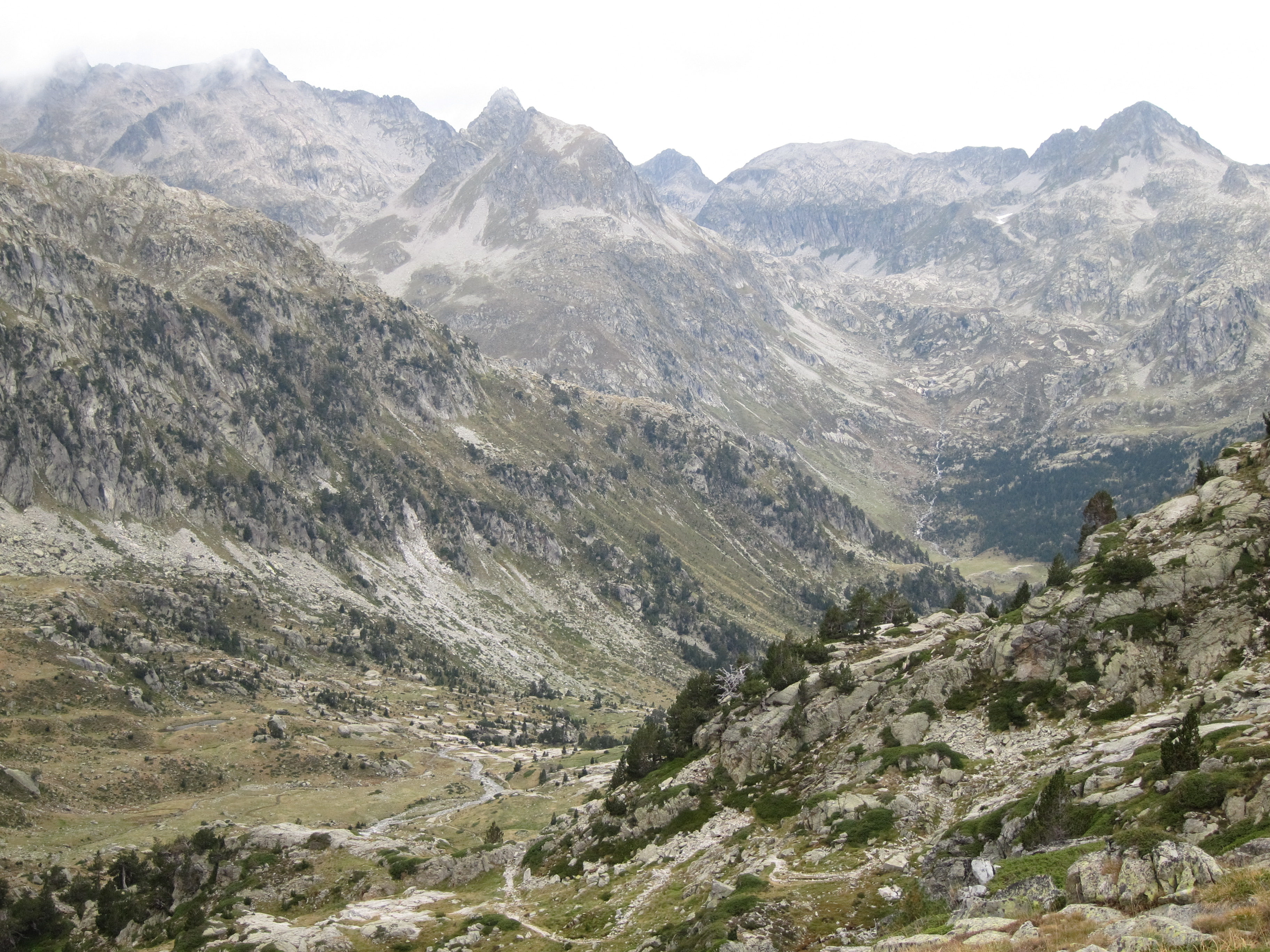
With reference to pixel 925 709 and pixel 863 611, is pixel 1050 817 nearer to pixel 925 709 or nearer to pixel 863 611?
pixel 925 709

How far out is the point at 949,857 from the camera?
3894 centimetres

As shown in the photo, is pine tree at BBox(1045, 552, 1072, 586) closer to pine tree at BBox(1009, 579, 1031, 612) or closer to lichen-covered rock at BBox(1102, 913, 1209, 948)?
pine tree at BBox(1009, 579, 1031, 612)

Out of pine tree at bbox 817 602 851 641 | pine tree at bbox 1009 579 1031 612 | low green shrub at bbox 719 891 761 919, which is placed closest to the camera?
low green shrub at bbox 719 891 761 919

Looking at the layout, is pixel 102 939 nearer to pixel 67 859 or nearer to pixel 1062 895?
pixel 67 859

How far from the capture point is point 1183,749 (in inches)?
1366

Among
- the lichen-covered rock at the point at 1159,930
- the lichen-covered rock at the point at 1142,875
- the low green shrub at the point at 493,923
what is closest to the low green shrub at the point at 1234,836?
the lichen-covered rock at the point at 1142,875

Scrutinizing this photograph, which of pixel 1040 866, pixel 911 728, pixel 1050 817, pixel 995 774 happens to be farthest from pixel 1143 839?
pixel 911 728

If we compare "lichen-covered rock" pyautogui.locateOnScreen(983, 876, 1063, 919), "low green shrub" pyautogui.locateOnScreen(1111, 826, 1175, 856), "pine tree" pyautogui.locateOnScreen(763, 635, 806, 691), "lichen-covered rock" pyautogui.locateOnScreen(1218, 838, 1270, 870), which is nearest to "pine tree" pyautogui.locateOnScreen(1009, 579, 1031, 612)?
"pine tree" pyautogui.locateOnScreen(763, 635, 806, 691)

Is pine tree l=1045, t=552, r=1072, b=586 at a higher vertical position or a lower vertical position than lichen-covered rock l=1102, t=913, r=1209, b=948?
higher

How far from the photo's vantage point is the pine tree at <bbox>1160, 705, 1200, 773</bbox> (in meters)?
34.7

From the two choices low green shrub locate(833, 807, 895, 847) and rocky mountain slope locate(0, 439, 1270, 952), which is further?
low green shrub locate(833, 807, 895, 847)

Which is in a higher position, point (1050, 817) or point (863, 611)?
point (1050, 817)

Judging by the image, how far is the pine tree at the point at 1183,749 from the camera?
114 feet

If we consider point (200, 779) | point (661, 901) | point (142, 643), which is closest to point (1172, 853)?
point (661, 901)
